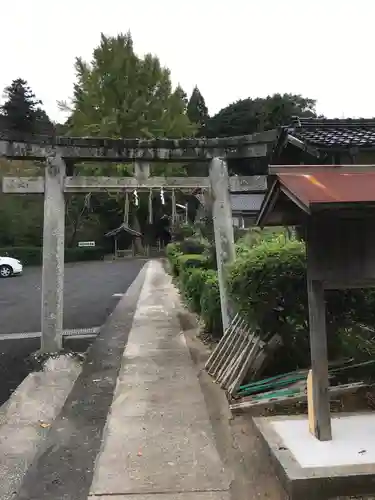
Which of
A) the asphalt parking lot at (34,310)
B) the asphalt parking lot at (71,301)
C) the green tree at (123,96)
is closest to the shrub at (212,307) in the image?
the asphalt parking lot at (34,310)

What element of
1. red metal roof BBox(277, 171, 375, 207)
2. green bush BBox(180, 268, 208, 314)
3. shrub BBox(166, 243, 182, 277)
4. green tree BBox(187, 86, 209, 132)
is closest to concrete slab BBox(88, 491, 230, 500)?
red metal roof BBox(277, 171, 375, 207)

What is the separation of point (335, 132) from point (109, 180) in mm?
4070

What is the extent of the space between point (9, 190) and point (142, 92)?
108ft

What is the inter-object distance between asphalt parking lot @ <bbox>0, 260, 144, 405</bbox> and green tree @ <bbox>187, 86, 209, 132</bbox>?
3720 centimetres

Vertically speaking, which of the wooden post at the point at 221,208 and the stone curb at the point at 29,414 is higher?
the wooden post at the point at 221,208

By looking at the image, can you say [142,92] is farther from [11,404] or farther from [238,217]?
[11,404]

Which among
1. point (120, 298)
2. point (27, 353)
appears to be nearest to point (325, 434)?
point (27, 353)

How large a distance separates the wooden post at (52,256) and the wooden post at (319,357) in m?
5.61

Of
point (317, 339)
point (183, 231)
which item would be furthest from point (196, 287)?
point (183, 231)

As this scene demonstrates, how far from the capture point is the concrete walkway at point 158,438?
378cm

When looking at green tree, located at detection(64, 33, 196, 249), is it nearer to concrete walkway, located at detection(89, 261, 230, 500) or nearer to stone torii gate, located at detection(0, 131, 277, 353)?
stone torii gate, located at detection(0, 131, 277, 353)

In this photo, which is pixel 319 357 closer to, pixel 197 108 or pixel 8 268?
pixel 8 268

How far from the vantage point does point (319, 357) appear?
4090 mm

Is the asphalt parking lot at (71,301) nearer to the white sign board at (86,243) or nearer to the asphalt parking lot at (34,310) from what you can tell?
the asphalt parking lot at (34,310)
